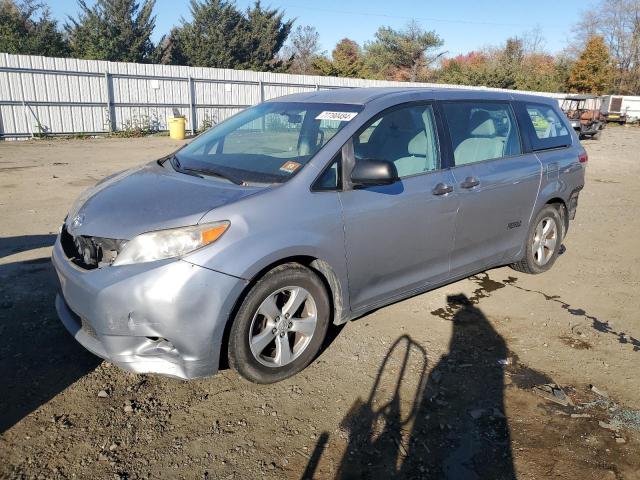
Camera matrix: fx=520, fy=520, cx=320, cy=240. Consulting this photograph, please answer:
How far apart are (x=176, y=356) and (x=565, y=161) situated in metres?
4.19

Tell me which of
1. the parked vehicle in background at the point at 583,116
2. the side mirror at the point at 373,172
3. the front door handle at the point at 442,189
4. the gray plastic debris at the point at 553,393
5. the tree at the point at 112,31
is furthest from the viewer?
the tree at the point at 112,31

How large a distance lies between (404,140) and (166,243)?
77.3 inches

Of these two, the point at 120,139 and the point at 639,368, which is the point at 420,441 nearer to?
the point at 639,368

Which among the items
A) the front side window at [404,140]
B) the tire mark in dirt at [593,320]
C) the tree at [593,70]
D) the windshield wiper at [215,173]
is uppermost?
the tree at [593,70]

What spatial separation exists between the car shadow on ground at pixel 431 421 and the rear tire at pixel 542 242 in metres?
1.63

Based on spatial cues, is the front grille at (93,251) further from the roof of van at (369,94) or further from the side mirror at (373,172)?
the roof of van at (369,94)

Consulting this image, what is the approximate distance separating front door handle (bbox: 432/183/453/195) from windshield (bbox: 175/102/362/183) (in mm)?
811

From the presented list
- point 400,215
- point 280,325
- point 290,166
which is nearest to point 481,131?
point 400,215

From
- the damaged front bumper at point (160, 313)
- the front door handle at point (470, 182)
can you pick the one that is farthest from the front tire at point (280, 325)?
the front door handle at point (470, 182)

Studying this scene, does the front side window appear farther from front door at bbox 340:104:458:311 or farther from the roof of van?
the roof of van

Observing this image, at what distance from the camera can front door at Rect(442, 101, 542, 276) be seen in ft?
13.5

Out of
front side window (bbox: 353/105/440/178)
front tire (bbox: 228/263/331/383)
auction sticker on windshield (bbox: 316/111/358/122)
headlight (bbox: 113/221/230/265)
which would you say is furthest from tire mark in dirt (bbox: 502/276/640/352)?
headlight (bbox: 113/221/230/265)

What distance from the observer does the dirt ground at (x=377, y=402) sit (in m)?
2.54

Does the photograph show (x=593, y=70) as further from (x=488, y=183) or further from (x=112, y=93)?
(x=488, y=183)
